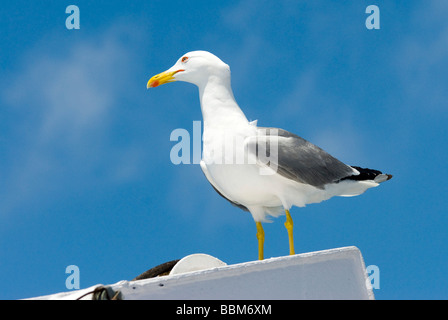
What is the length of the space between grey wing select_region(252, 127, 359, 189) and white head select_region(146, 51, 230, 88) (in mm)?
1279

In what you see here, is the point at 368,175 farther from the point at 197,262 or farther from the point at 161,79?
the point at 161,79

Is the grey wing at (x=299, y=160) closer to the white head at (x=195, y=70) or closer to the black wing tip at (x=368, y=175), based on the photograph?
the black wing tip at (x=368, y=175)

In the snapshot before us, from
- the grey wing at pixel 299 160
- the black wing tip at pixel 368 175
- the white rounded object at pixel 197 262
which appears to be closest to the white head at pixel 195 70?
the grey wing at pixel 299 160

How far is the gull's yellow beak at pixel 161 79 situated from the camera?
11.2 meters

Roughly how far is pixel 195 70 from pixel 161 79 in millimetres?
666

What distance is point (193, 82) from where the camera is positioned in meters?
11.1

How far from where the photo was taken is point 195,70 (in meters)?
11.0

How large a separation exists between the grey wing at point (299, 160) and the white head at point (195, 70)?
1279 millimetres

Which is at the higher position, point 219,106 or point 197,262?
point 219,106

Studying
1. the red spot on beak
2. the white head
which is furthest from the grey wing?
the red spot on beak

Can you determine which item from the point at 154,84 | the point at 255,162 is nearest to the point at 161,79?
the point at 154,84
